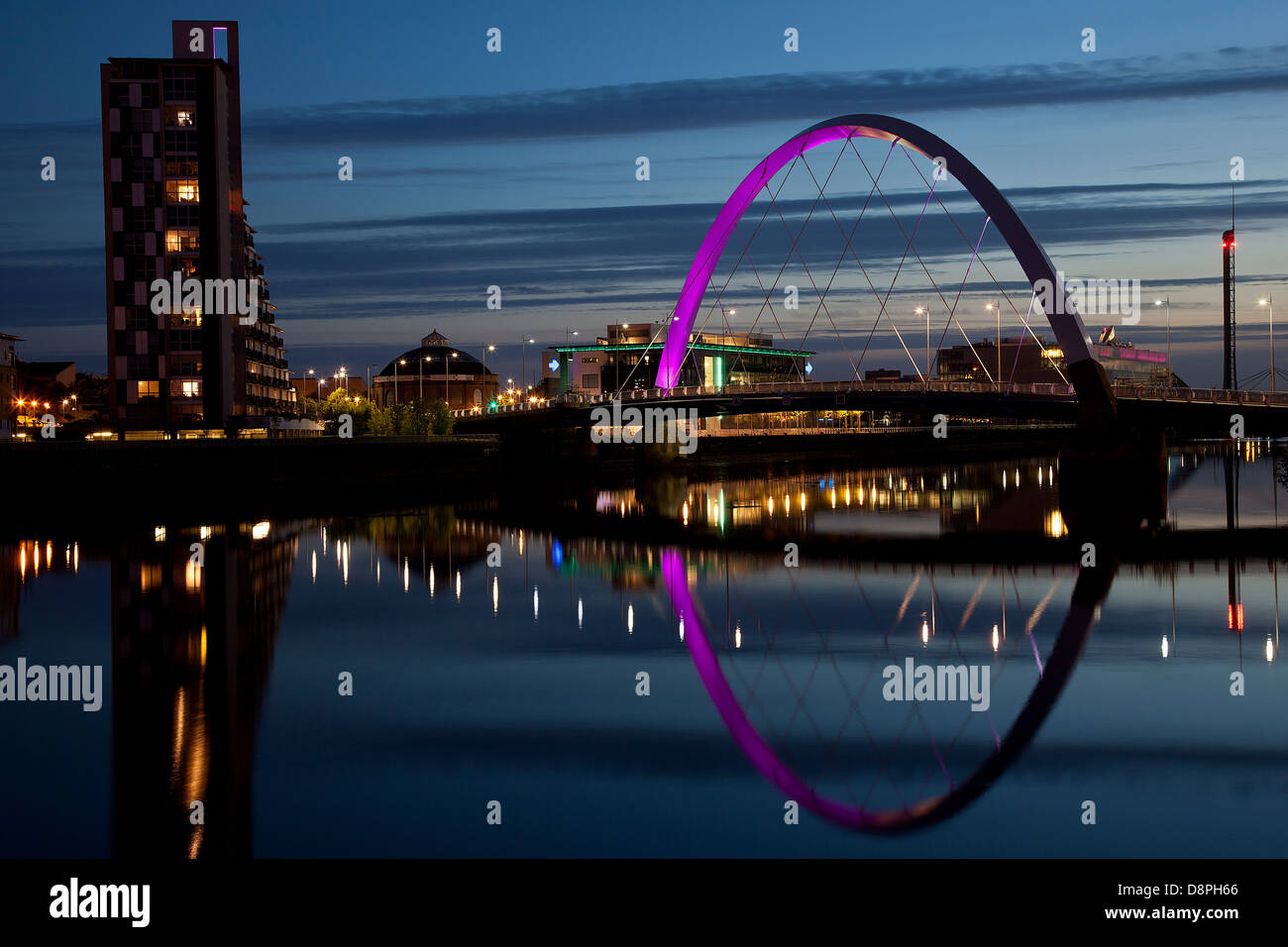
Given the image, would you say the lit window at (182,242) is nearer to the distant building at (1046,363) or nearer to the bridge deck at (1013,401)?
the bridge deck at (1013,401)

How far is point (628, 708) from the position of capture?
19.2m

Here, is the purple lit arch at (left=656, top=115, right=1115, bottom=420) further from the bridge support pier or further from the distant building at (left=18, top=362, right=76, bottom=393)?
the distant building at (left=18, top=362, right=76, bottom=393)

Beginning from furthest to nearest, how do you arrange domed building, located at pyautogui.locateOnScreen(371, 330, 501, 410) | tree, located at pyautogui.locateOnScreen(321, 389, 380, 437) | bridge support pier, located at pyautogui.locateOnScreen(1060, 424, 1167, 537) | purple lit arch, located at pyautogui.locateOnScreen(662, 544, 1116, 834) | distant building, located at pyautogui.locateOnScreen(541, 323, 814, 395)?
domed building, located at pyautogui.locateOnScreen(371, 330, 501, 410) < distant building, located at pyautogui.locateOnScreen(541, 323, 814, 395) < tree, located at pyautogui.locateOnScreen(321, 389, 380, 437) < bridge support pier, located at pyautogui.locateOnScreen(1060, 424, 1167, 537) < purple lit arch, located at pyautogui.locateOnScreen(662, 544, 1116, 834)

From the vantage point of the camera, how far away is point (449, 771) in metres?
15.5
